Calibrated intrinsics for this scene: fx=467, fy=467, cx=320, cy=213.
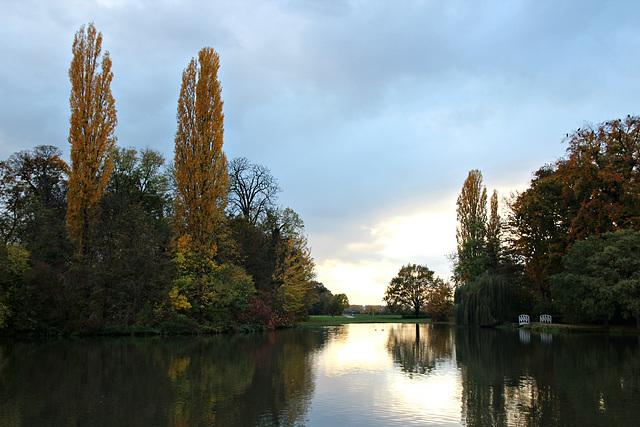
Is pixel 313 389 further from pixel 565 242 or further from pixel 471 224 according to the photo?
pixel 471 224

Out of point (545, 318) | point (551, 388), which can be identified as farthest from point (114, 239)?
point (545, 318)

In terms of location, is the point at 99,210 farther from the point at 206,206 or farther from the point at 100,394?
the point at 100,394

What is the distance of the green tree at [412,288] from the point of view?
239 ft

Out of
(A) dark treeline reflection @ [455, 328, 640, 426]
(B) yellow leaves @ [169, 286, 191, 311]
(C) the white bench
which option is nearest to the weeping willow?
(C) the white bench

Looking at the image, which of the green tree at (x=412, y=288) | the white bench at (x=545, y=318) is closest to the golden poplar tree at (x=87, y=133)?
the white bench at (x=545, y=318)

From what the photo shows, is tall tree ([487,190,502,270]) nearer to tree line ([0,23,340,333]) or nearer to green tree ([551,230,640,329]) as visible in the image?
green tree ([551,230,640,329])

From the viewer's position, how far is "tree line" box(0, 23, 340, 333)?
1011 inches

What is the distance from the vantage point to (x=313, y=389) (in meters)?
10.6

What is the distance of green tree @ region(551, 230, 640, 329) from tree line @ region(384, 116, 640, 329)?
0.06m

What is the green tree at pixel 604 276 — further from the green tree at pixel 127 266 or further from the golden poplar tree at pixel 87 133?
the golden poplar tree at pixel 87 133

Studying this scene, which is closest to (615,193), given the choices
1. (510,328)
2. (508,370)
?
(510,328)

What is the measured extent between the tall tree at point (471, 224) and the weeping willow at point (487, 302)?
778cm

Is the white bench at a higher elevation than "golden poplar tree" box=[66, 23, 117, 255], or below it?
below

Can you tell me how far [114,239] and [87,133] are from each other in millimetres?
7042
